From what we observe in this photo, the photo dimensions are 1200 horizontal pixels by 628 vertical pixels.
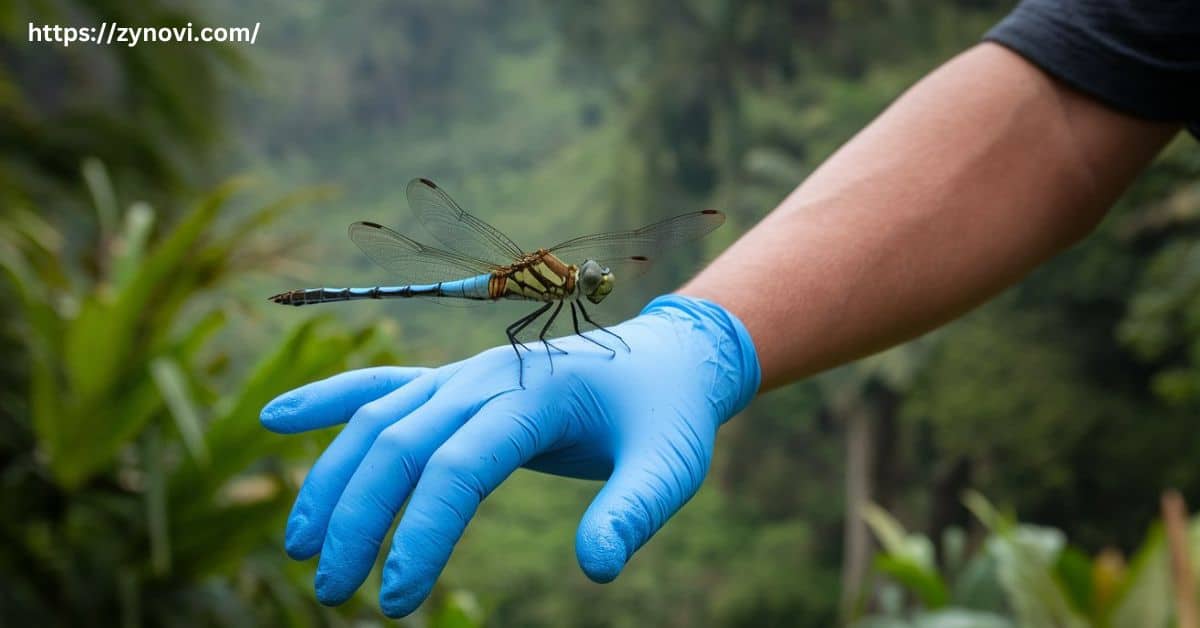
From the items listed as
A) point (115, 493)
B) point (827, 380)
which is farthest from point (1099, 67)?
point (827, 380)

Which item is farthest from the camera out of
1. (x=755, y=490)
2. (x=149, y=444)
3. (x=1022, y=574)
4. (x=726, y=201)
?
(x=755, y=490)

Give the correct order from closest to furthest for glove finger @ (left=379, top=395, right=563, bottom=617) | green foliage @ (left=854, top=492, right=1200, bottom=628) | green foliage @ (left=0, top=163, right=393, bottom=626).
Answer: glove finger @ (left=379, top=395, right=563, bottom=617) < green foliage @ (left=0, top=163, right=393, bottom=626) < green foliage @ (left=854, top=492, right=1200, bottom=628)

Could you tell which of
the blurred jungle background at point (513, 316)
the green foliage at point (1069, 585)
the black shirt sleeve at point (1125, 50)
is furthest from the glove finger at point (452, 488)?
the green foliage at point (1069, 585)

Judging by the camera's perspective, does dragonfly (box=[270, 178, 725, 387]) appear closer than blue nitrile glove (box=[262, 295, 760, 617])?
No

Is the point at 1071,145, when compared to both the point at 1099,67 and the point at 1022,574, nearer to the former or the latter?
the point at 1099,67

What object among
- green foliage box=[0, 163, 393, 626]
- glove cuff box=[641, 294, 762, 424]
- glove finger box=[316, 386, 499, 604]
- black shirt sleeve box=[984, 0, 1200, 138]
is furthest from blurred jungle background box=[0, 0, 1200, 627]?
black shirt sleeve box=[984, 0, 1200, 138]

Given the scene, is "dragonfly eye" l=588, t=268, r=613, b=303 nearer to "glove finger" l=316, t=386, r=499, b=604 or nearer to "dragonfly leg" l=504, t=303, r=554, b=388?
"dragonfly leg" l=504, t=303, r=554, b=388

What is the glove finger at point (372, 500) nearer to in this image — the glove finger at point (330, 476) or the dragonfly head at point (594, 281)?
the glove finger at point (330, 476)
